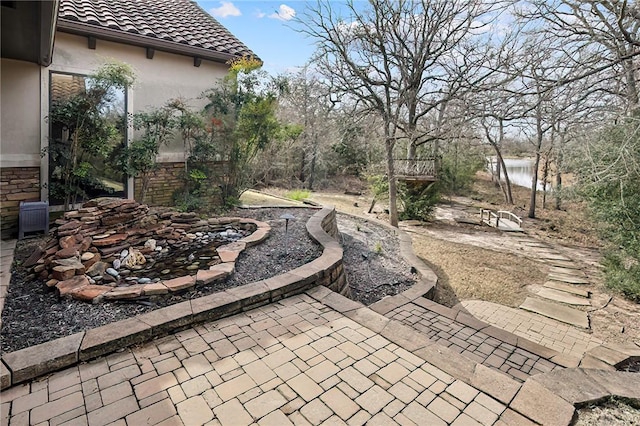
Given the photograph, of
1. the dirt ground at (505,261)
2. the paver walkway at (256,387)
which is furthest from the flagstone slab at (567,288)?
the paver walkway at (256,387)

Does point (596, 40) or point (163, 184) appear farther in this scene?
point (163, 184)

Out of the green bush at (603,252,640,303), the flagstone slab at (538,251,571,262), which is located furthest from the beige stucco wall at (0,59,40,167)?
the flagstone slab at (538,251,571,262)

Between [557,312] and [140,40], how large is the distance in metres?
8.68

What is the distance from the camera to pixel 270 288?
354 centimetres

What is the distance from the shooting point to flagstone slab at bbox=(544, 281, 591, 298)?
21.4 ft

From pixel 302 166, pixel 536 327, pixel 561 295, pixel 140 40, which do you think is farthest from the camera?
pixel 302 166

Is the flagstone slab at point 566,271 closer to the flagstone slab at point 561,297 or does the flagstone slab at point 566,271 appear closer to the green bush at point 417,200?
the flagstone slab at point 561,297

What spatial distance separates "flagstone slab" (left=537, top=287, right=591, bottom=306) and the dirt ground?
172mm

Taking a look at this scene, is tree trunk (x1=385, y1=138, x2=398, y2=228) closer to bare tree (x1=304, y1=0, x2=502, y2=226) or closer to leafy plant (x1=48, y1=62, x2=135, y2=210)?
bare tree (x1=304, y1=0, x2=502, y2=226)

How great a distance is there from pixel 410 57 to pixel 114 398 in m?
11.4

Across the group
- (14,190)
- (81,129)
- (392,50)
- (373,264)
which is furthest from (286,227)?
(392,50)

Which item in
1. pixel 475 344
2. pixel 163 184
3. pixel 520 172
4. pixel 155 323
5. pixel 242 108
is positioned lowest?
pixel 475 344

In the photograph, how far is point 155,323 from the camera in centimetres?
283

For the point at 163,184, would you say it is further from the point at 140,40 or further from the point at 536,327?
the point at 536,327
